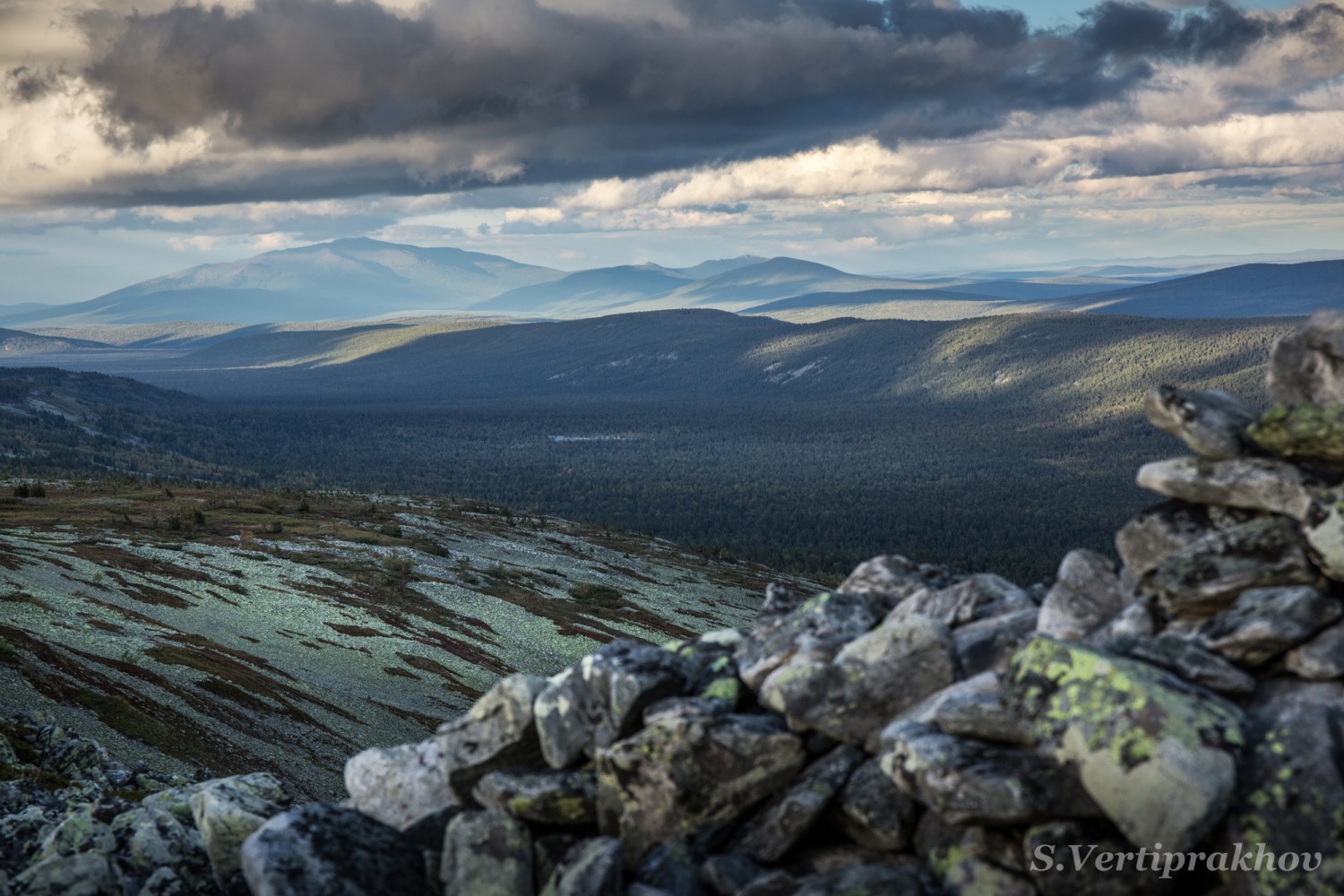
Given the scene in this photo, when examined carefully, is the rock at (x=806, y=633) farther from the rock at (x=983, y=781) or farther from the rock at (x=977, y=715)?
the rock at (x=983, y=781)

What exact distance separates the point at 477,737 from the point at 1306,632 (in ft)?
49.3

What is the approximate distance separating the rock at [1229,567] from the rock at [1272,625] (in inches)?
21.1

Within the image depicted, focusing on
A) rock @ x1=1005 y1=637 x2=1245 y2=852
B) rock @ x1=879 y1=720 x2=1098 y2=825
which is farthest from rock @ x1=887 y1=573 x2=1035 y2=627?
rock @ x1=879 y1=720 x2=1098 y2=825

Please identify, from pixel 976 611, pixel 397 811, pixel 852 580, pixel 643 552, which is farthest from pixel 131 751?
pixel 643 552

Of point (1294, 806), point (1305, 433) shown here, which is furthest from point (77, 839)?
point (1305, 433)

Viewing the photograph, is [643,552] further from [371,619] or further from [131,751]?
[131,751]

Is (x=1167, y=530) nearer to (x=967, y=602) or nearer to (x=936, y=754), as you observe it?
(x=967, y=602)

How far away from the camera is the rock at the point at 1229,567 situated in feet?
53.8

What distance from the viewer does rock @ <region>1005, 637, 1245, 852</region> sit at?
532 inches

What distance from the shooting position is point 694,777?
1714 centimetres

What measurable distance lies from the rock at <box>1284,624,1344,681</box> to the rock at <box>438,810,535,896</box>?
512 inches

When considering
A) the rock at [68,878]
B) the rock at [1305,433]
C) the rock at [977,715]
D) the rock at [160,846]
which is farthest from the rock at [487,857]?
the rock at [1305,433]

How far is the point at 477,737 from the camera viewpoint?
791 inches

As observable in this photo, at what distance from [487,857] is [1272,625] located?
1354cm
